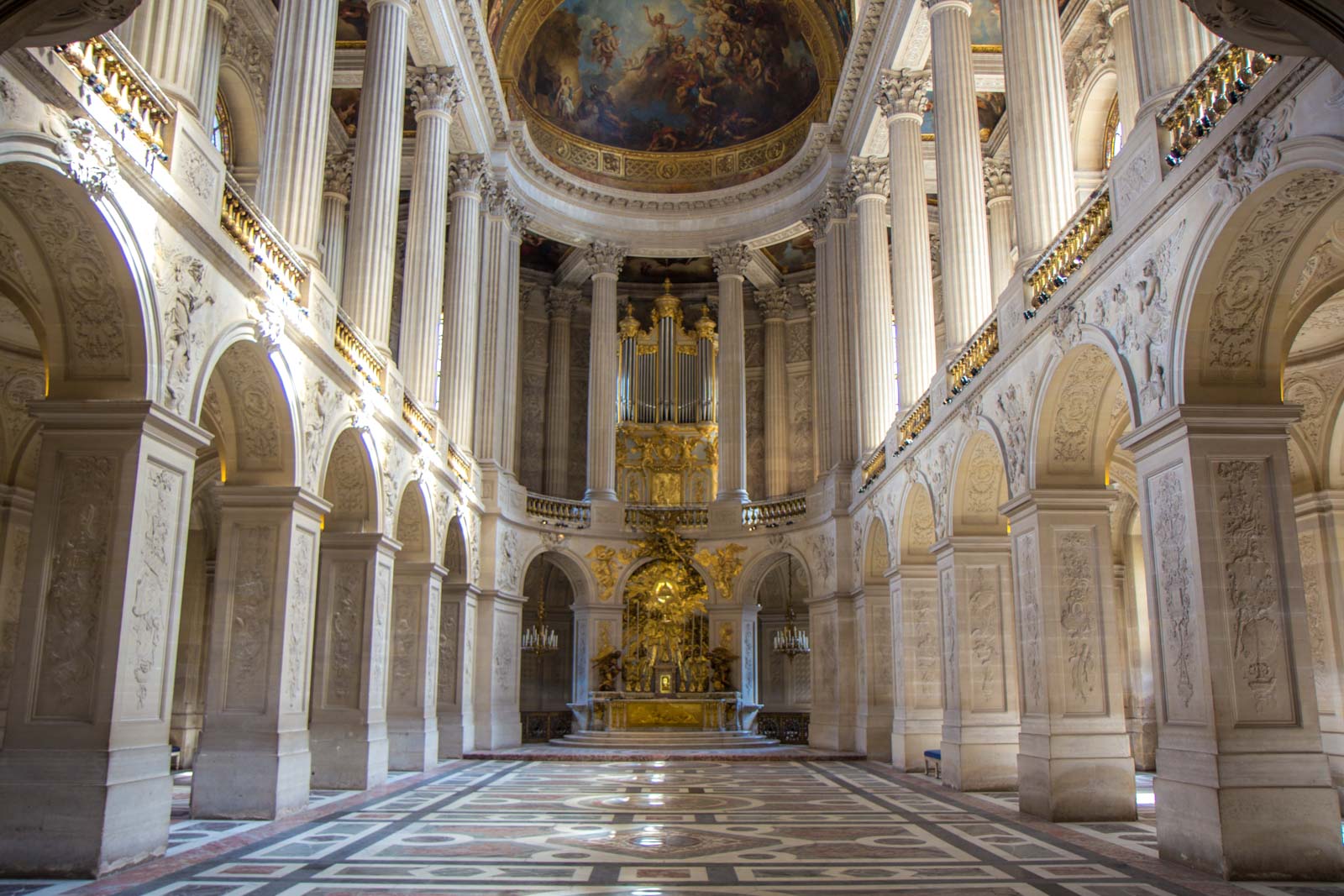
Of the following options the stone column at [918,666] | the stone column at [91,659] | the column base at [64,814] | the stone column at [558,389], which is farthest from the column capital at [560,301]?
the column base at [64,814]

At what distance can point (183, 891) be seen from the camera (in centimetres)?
838

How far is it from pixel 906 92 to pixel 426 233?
9965 mm

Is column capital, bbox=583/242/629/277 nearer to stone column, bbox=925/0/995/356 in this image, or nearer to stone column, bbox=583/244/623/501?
stone column, bbox=583/244/623/501

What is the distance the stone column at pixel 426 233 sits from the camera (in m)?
21.0

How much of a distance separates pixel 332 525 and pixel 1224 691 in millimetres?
12157

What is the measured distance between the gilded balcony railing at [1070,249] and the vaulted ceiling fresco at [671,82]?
16.7 metres

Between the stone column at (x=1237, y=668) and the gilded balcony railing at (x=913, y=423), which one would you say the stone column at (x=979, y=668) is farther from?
the stone column at (x=1237, y=668)

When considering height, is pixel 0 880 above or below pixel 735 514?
below

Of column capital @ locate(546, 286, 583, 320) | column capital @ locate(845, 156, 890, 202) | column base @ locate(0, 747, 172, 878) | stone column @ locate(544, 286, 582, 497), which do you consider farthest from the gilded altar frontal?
column capital @ locate(546, 286, 583, 320)

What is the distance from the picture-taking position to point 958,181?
1856cm

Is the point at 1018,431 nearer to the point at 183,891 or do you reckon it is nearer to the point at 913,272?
the point at 913,272

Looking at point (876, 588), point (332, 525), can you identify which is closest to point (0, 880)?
point (332, 525)

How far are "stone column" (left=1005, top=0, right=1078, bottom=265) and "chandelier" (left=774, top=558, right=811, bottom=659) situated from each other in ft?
51.0

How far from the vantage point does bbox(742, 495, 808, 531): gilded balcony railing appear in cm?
2847
